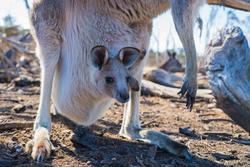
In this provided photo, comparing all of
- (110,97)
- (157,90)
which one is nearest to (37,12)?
(110,97)

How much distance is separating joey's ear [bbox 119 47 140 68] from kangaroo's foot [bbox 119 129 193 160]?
2.11 ft

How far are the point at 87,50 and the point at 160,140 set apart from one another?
3.49ft

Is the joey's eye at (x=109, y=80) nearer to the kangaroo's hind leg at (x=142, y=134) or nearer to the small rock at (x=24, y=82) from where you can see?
the kangaroo's hind leg at (x=142, y=134)

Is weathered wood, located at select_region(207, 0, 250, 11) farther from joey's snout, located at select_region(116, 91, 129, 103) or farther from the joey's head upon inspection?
joey's snout, located at select_region(116, 91, 129, 103)

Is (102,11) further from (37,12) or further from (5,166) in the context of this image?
(5,166)

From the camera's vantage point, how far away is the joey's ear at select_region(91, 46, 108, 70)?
3.61 metres

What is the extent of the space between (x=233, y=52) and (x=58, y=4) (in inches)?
64.1

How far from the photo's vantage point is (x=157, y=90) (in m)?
6.73

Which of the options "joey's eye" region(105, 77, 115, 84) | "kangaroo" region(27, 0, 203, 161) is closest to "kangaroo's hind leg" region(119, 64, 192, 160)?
"kangaroo" region(27, 0, 203, 161)

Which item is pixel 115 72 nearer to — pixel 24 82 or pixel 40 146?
pixel 40 146

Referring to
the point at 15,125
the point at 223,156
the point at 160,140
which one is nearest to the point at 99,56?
the point at 160,140

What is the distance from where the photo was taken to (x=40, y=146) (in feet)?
10.7

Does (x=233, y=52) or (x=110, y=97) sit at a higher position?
(x=233, y=52)

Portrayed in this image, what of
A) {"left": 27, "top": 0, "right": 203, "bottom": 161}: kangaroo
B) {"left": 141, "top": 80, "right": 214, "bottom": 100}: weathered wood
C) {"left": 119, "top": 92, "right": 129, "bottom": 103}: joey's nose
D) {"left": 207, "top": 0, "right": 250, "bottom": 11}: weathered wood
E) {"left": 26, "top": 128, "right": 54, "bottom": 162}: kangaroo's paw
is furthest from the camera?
{"left": 141, "top": 80, "right": 214, "bottom": 100}: weathered wood
